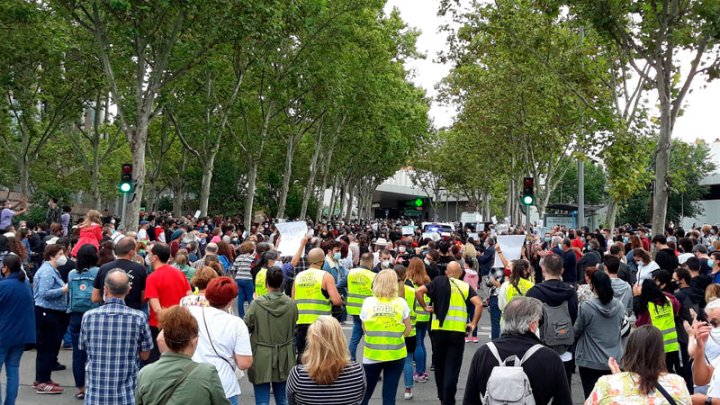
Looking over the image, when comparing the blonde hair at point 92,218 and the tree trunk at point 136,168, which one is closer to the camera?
the blonde hair at point 92,218

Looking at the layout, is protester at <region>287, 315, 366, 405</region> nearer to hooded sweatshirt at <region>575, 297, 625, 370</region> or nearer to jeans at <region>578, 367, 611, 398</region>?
hooded sweatshirt at <region>575, 297, 625, 370</region>

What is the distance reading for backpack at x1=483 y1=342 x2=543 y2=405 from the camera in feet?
14.0

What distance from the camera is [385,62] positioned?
34.1 meters

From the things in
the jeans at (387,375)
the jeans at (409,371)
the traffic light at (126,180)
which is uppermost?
the traffic light at (126,180)

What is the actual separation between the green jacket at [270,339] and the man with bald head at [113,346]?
112 cm

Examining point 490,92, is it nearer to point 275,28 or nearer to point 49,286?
point 275,28

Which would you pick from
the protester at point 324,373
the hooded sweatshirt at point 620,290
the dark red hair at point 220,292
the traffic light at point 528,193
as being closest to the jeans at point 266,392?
the dark red hair at point 220,292

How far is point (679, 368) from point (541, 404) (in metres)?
4.68

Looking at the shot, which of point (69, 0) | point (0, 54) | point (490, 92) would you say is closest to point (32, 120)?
point (0, 54)

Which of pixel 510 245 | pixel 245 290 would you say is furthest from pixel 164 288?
pixel 510 245

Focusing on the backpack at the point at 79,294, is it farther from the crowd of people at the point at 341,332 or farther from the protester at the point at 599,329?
the protester at the point at 599,329

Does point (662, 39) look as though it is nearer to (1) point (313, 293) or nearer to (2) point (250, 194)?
(1) point (313, 293)

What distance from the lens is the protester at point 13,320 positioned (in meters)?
7.39

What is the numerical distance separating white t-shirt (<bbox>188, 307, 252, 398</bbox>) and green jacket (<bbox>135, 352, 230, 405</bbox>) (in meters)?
1.27
